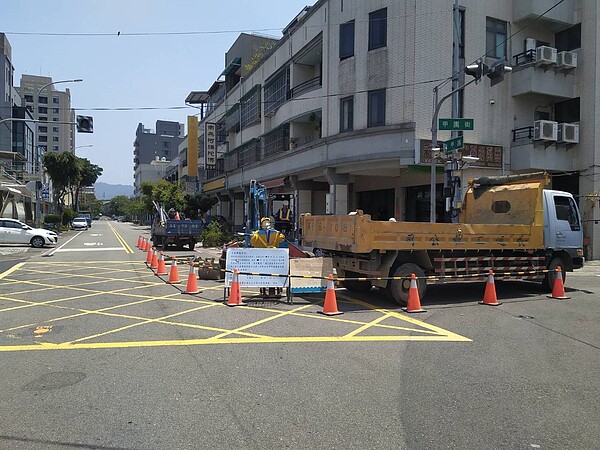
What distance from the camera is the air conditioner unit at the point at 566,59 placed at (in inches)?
859

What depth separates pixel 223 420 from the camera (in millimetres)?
4227

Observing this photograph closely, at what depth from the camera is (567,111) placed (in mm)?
23359

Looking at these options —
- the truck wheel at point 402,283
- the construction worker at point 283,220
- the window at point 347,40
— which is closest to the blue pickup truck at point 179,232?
the construction worker at point 283,220

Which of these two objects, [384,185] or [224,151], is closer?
[384,185]

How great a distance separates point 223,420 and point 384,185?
2337 centimetres

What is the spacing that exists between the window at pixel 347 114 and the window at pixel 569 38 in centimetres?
1065

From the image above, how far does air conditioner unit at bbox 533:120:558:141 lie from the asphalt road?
1306 centimetres

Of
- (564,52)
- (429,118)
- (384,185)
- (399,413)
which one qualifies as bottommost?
(399,413)

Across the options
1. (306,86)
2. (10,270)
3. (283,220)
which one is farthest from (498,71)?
(10,270)

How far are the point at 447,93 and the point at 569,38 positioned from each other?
25.6ft

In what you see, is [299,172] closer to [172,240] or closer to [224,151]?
[172,240]

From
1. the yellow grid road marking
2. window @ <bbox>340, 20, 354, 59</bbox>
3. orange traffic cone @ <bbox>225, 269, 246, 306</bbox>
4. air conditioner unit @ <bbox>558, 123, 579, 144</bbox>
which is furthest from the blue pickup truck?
air conditioner unit @ <bbox>558, 123, 579, 144</bbox>

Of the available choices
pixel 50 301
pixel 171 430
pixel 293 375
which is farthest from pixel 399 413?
pixel 50 301

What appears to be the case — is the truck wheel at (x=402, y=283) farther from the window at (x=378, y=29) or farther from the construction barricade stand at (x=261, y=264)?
the window at (x=378, y=29)
